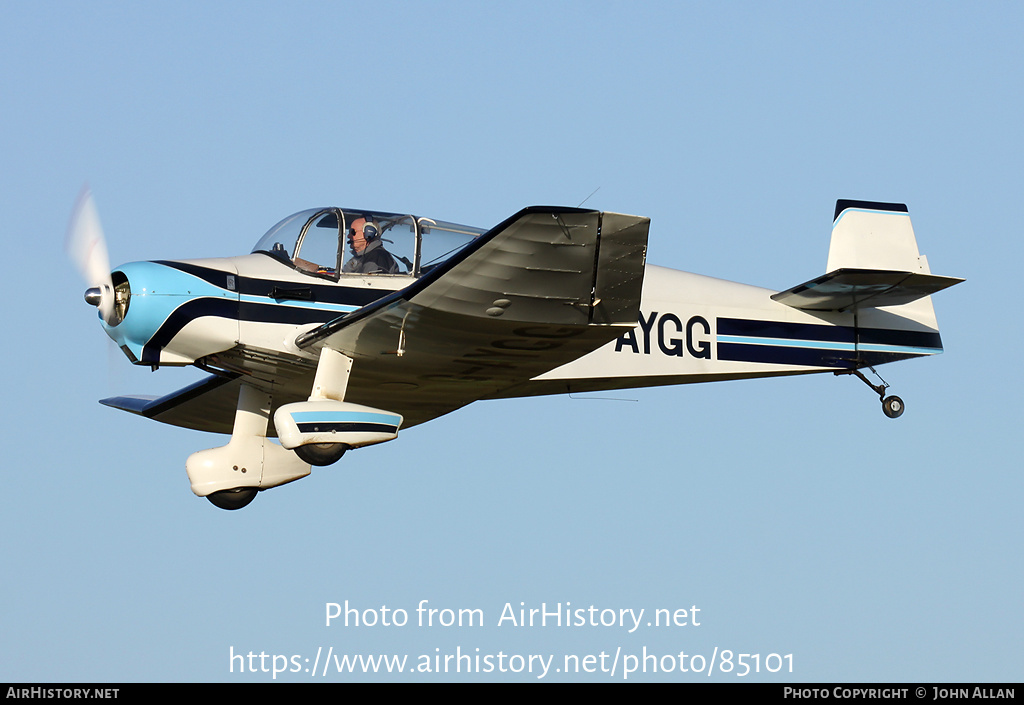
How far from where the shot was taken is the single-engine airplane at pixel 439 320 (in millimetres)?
10094

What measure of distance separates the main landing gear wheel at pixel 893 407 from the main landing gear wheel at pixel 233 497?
6.81 meters

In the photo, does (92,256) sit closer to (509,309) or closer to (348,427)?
(348,427)

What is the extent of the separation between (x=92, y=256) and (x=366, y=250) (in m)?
2.56

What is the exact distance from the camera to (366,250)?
1200 centimetres

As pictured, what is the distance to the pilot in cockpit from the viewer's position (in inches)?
472

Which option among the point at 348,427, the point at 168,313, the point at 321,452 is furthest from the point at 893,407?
the point at 168,313

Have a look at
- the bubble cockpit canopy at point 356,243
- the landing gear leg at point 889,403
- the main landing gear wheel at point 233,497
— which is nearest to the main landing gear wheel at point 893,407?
the landing gear leg at point 889,403

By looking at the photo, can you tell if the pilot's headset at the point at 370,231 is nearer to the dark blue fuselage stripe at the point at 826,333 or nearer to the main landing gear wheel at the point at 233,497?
the main landing gear wheel at the point at 233,497

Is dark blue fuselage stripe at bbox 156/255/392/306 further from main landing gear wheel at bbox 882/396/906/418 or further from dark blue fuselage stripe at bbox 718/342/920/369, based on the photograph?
main landing gear wheel at bbox 882/396/906/418

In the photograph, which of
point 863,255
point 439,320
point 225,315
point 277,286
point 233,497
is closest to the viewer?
point 439,320

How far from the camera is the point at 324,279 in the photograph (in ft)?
38.9
